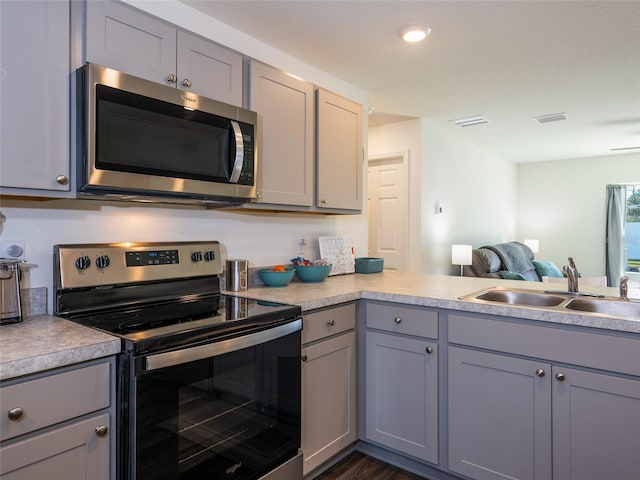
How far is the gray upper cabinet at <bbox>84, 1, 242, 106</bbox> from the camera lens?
4.93 ft

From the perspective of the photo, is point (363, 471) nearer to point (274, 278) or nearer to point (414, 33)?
point (274, 278)

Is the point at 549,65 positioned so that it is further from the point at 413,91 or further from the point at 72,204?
the point at 72,204

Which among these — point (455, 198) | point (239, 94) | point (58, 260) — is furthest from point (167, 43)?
point (455, 198)

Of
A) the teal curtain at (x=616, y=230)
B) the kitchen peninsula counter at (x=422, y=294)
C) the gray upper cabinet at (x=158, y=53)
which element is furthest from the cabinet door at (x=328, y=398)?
the teal curtain at (x=616, y=230)

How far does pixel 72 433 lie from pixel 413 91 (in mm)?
3247

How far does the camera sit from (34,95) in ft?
4.41

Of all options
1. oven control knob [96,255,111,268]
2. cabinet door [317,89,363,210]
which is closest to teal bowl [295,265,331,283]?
cabinet door [317,89,363,210]

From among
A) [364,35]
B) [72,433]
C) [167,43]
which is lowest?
[72,433]

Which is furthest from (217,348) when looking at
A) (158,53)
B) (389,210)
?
(389,210)

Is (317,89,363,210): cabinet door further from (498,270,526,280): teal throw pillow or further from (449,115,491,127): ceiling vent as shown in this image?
(498,270,526,280): teal throw pillow

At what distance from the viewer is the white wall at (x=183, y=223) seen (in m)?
1.57

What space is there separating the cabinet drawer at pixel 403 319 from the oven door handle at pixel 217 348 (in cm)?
54

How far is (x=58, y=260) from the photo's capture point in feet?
5.14

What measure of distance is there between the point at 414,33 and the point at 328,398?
2.05m
